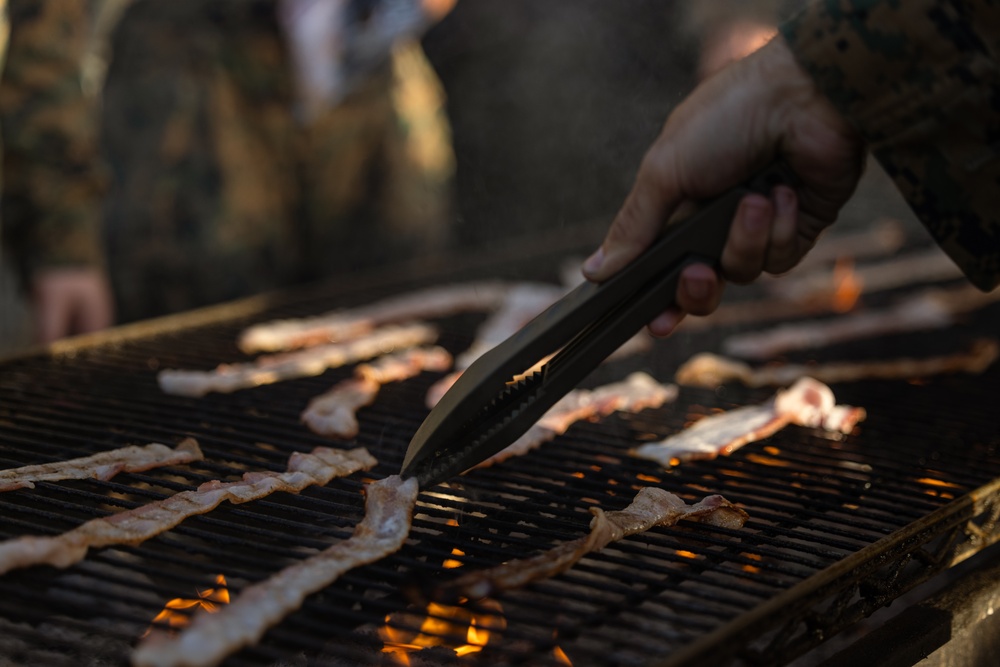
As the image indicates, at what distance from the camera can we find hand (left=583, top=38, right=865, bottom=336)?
205 cm

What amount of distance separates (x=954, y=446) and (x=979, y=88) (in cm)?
110

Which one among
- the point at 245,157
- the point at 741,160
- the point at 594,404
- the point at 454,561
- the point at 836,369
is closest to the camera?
the point at 454,561

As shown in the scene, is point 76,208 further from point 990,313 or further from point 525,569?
point 990,313

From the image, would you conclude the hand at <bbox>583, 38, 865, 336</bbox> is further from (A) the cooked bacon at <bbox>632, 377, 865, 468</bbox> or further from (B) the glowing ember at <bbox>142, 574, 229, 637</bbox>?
(B) the glowing ember at <bbox>142, 574, 229, 637</bbox>

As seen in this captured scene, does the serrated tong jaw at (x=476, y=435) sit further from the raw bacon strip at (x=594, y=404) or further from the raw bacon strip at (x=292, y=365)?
the raw bacon strip at (x=292, y=365)

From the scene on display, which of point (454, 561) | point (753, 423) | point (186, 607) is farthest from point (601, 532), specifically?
point (753, 423)

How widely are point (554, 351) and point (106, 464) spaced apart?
1.07 metres

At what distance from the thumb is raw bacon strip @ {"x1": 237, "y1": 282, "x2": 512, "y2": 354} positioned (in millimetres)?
1692

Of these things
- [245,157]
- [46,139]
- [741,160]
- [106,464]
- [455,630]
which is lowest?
[455,630]

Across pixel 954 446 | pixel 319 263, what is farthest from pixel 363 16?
pixel 954 446

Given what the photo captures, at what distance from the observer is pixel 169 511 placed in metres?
1.93

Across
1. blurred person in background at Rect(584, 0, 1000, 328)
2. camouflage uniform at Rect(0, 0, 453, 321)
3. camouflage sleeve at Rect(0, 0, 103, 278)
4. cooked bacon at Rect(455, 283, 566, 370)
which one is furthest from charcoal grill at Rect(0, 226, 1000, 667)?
camouflage uniform at Rect(0, 0, 453, 321)

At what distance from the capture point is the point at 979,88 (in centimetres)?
188

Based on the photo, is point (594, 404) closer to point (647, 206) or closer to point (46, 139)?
point (647, 206)
